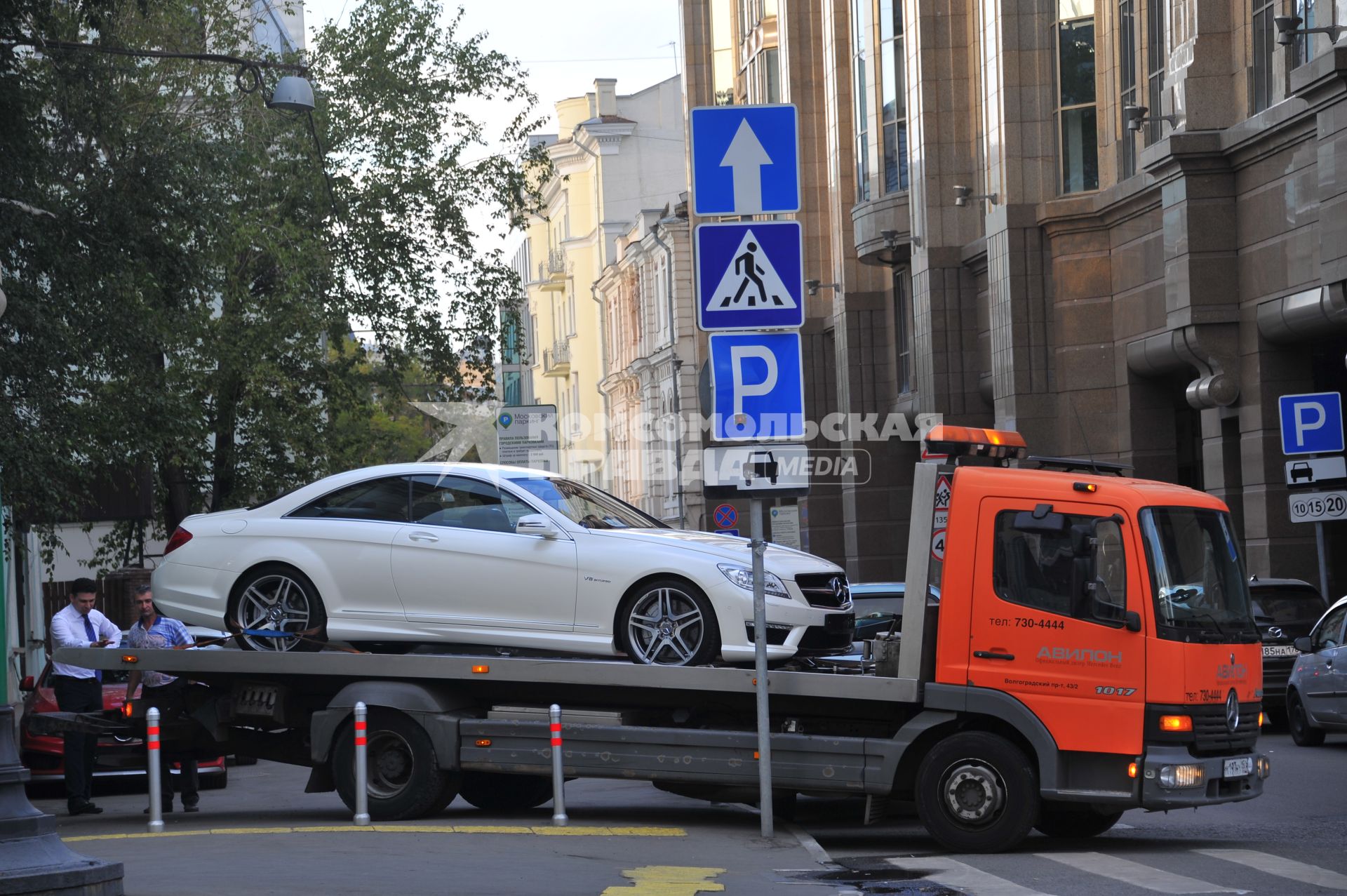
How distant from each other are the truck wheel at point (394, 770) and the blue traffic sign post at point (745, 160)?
441 cm

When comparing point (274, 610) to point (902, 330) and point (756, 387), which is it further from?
point (902, 330)

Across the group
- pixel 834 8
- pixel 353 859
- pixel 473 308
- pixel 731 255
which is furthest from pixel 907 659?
pixel 834 8

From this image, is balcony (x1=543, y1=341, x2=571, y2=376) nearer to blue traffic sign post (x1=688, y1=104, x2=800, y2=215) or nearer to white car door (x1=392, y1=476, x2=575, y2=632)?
white car door (x1=392, y1=476, x2=575, y2=632)

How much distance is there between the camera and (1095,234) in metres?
30.8

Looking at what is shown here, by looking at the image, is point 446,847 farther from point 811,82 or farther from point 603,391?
point 603,391

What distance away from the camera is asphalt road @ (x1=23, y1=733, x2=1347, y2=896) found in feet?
31.4

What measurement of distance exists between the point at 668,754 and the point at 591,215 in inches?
3059

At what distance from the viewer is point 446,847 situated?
10953 mm

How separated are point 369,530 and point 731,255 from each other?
333 cm

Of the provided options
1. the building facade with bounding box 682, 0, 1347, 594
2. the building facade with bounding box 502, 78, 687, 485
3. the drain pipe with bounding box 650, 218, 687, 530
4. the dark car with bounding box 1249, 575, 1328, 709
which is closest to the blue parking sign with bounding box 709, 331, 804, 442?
the dark car with bounding box 1249, 575, 1328, 709

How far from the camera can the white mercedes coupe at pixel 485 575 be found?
38.5 feet

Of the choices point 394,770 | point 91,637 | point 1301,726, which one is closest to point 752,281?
point 394,770

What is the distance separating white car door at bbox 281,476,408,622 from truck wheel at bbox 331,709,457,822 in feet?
2.80

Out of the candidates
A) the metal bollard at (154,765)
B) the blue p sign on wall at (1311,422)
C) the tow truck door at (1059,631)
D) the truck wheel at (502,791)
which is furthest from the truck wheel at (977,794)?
the blue p sign on wall at (1311,422)
